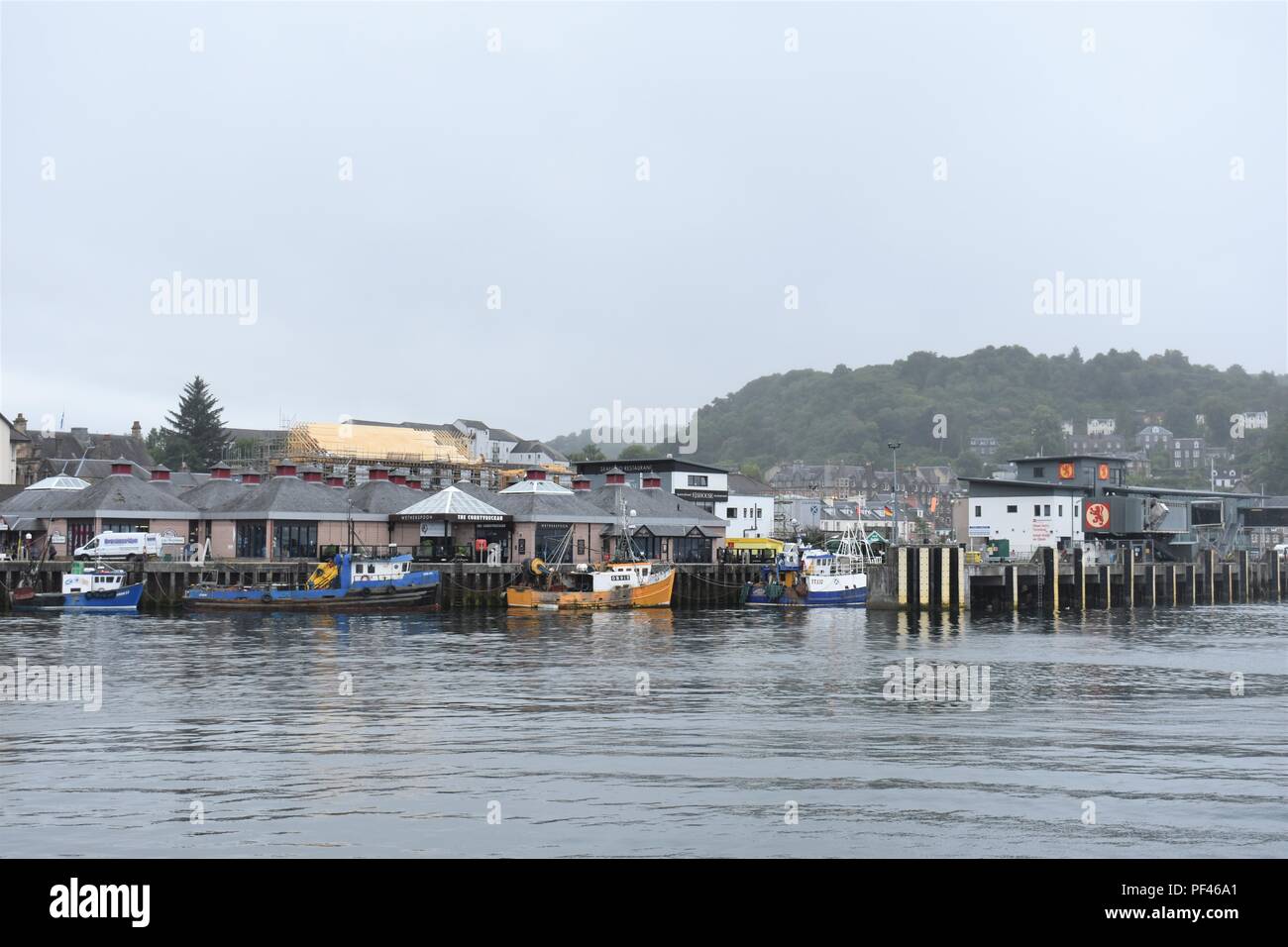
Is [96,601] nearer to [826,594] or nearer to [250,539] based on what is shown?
[250,539]

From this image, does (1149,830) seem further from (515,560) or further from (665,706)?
(515,560)

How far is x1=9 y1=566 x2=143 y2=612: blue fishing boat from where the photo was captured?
6962 centimetres

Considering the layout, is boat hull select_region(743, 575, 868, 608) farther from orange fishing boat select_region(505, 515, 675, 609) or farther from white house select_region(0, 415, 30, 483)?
white house select_region(0, 415, 30, 483)

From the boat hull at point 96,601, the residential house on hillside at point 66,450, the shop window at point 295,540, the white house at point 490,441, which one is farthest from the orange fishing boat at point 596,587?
the white house at point 490,441

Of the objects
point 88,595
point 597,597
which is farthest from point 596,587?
point 88,595

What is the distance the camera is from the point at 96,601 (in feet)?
229

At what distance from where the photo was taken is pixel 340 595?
232ft

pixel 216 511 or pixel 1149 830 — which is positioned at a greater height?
pixel 216 511

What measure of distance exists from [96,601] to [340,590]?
13.5 metres

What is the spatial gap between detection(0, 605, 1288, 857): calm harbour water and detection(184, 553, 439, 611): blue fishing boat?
56.4ft

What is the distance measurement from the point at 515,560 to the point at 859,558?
2395cm

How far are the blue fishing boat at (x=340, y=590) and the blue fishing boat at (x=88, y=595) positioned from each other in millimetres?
3323

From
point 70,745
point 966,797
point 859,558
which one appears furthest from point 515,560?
point 966,797

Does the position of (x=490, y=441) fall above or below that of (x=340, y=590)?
above
